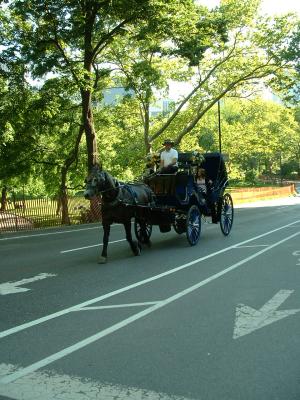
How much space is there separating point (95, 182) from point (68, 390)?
633 centimetres

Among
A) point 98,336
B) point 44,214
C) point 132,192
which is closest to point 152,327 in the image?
point 98,336

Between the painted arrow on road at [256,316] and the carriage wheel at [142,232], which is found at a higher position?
the carriage wheel at [142,232]

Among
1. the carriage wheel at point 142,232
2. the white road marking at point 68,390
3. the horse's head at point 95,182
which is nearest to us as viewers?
the white road marking at point 68,390

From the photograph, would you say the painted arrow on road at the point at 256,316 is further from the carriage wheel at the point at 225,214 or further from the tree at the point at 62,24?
the tree at the point at 62,24

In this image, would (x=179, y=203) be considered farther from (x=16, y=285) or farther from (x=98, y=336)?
(x=98, y=336)

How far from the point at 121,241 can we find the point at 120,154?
86.2 feet

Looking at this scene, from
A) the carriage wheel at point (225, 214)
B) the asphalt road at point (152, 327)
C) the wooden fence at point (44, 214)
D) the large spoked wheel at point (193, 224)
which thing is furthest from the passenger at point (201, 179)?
the wooden fence at point (44, 214)

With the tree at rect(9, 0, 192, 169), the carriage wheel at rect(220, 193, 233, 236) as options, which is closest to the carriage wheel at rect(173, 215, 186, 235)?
the carriage wheel at rect(220, 193, 233, 236)

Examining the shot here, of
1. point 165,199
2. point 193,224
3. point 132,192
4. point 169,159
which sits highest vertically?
point 169,159

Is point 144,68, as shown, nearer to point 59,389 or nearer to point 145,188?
point 145,188

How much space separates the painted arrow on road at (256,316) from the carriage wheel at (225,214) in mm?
7921

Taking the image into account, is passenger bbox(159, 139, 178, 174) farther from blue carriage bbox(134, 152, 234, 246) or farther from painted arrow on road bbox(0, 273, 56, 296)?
painted arrow on road bbox(0, 273, 56, 296)

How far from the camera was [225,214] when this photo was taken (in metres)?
15.5

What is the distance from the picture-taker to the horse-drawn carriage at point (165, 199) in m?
10.8
